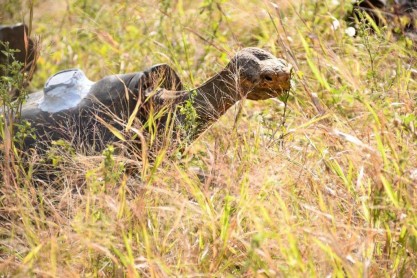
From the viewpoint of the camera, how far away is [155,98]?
108 inches

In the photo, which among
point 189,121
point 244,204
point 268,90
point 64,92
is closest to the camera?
point 244,204

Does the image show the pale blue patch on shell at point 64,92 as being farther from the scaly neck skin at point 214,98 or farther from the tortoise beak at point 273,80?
the tortoise beak at point 273,80

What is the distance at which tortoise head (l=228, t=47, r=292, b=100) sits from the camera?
2.57 metres

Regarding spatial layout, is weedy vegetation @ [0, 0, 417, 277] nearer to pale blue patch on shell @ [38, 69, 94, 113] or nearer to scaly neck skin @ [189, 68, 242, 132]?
scaly neck skin @ [189, 68, 242, 132]

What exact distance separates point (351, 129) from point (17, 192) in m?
Result: 1.01

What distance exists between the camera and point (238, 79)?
2.61 metres

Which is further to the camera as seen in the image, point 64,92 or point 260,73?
point 64,92

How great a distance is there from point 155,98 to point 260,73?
38cm

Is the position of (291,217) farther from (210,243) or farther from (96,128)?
(96,128)

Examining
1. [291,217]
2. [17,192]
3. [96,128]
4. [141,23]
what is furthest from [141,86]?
[141,23]

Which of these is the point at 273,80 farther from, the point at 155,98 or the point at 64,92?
the point at 64,92

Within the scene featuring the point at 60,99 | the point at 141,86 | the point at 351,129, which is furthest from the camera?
the point at 60,99

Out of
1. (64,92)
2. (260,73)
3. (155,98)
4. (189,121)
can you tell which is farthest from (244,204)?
(64,92)

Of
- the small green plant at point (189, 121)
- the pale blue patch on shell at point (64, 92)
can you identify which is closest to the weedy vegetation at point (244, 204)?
the small green plant at point (189, 121)
